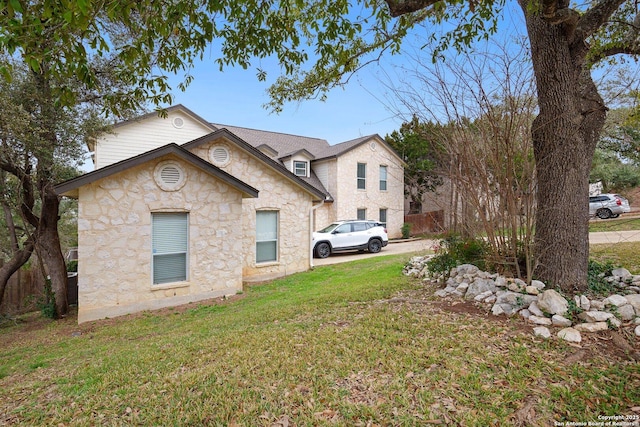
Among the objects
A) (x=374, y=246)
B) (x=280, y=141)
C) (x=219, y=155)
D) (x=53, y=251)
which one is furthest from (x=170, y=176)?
(x=280, y=141)

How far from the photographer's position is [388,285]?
6555 mm

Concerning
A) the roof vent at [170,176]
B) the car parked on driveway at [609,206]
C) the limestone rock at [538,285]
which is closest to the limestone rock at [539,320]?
the limestone rock at [538,285]

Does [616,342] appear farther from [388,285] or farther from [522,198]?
[388,285]

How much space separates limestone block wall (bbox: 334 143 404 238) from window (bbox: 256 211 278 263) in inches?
335

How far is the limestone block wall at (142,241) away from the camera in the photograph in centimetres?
702

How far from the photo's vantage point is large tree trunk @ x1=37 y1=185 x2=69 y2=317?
848cm

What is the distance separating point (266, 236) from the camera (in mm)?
10594

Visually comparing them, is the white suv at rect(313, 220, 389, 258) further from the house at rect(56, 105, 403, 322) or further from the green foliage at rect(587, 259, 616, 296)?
the green foliage at rect(587, 259, 616, 296)

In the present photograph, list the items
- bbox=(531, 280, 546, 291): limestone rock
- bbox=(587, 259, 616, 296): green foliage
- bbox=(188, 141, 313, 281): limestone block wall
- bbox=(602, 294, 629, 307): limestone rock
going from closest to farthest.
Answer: bbox=(602, 294, 629, 307): limestone rock, bbox=(531, 280, 546, 291): limestone rock, bbox=(587, 259, 616, 296): green foliage, bbox=(188, 141, 313, 281): limestone block wall

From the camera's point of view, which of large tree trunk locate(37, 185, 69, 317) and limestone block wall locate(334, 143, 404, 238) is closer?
large tree trunk locate(37, 185, 69, 317)

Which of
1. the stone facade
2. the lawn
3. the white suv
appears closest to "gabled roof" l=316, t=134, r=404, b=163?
the stone facade

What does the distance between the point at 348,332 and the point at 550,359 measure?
7.00 ft

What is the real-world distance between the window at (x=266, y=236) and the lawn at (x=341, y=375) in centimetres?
527

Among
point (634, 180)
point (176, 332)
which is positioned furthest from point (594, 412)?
point (634, 180)
